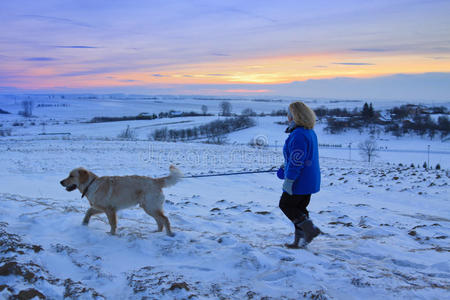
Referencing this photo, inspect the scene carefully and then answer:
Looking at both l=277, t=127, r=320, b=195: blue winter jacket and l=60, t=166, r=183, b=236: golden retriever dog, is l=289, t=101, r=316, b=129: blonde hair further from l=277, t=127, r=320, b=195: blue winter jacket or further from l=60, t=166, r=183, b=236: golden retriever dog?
l=60, t=166, r=183, b=236: golden retriever dog

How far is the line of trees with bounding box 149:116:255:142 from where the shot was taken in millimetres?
69688

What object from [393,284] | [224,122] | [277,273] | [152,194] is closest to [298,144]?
[277,273]

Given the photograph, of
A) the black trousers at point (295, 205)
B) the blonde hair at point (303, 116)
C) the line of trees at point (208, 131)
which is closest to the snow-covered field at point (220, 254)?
the black trousers at point (295, 205)

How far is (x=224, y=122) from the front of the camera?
94062 mm

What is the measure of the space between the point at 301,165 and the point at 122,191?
335 centimetres

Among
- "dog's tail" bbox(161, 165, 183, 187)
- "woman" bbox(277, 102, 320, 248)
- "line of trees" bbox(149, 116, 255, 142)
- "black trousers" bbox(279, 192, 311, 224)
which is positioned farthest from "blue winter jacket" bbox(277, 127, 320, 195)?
"line of trees" bbox(149, 116, 255, 142)

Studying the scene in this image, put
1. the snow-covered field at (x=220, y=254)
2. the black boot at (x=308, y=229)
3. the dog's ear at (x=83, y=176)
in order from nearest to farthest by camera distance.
→ the snow-covered field at (x=220, y=254), the black boot at (x=308, y=229), the dog's ear at (x=83, y=176)

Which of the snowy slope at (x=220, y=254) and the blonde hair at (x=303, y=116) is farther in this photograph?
the blonde hair at (x=303, y=116)

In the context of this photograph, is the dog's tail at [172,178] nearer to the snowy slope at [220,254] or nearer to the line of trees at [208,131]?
the snowy slope at [220,254]

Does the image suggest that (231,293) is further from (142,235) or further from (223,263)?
(142,235)

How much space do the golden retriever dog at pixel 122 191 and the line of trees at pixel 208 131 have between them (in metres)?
51.2

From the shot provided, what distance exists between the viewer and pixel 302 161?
5.03m

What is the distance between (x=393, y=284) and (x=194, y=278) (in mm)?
2470

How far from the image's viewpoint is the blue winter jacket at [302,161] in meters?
5.02
